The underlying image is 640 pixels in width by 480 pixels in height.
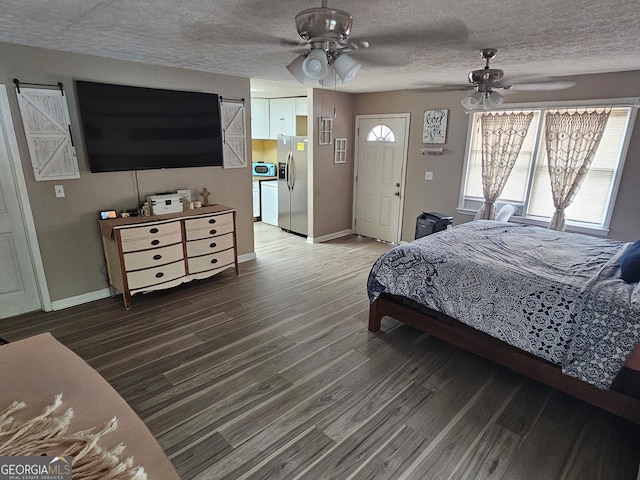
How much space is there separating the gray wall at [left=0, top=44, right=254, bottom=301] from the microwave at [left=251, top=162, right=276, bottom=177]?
9.07 feet

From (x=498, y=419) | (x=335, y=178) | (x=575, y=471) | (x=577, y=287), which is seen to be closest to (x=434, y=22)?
(x=577, y=287)

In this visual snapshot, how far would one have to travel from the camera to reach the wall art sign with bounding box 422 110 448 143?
16.6 feet

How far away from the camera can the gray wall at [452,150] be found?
12.4 ft

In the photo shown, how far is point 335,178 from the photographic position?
612cm

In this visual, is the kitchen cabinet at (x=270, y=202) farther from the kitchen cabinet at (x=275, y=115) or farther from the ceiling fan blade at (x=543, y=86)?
the ceiling fan blade at (x=543, y=86)

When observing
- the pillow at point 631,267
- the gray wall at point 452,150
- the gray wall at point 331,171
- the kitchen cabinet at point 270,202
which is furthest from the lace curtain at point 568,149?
the kitchen cabinet at point 270,202

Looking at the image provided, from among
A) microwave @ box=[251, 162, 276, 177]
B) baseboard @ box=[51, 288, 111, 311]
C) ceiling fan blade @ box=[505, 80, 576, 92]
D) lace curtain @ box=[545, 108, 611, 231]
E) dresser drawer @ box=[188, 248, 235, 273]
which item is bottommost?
baseboard @ box=[51, 288, 111, 311]

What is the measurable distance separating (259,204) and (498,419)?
19.3 feet

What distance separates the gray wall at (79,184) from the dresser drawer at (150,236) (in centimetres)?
52

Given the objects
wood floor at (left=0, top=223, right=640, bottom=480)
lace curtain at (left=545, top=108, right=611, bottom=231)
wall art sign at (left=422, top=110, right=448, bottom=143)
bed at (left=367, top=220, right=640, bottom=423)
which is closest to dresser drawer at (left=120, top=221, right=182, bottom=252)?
wood floor at (left=0, top=223, right=640, bottom=480)

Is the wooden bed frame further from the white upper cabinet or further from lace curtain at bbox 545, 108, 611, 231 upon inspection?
the white upper cabinet

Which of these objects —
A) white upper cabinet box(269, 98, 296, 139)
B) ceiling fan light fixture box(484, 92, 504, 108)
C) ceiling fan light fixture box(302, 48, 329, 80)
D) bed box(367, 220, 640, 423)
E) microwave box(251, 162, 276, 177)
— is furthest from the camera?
microwave box(251, 162, 276, 177)

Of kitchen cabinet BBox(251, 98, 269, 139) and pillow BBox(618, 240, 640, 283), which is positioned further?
kitchen cabinet BBox(251, 98, 269, 139)

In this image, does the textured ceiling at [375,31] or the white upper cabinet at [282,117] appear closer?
the textured ceiling at [375,31]
